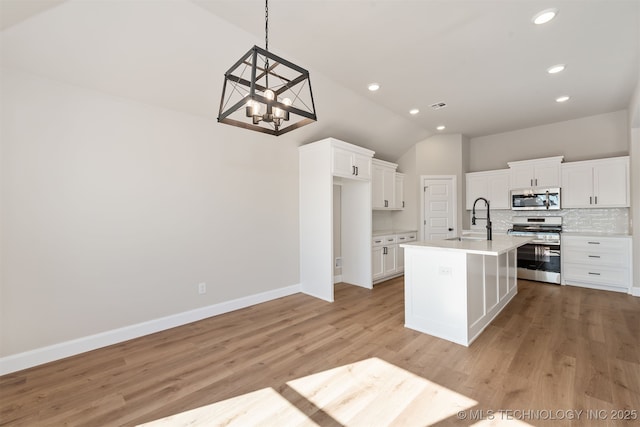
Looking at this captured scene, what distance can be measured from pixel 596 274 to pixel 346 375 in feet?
16.1

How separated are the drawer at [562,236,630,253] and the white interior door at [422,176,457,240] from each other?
6.09 feet

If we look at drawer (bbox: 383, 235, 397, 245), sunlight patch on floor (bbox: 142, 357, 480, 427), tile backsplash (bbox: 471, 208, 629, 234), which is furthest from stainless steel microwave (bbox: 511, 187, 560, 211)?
sunlight patch on floor (bbox: 142, 357, 480, 427)

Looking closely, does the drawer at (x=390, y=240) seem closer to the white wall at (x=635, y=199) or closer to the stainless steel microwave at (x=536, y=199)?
the stainless steel microwave at (x=536, y=199)

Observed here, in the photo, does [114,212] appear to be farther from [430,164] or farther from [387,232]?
[430,164]

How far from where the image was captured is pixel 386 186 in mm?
5648

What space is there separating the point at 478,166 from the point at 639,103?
2.91 metres

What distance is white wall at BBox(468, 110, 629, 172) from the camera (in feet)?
15.6

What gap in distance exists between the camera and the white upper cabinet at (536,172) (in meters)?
4.97

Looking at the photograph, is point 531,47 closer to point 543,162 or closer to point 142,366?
point 543,162

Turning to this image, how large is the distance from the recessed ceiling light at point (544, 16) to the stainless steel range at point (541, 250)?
12.2 feet

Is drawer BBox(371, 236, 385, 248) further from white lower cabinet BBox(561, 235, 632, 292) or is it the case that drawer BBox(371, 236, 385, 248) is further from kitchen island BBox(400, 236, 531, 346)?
white lower cabinet BBox(561, 235, 632, 292)

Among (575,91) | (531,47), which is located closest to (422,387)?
(531,47)

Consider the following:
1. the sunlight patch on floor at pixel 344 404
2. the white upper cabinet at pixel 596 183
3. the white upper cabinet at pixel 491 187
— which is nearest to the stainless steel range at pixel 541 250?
the white upper cabinet at pixel 596 183

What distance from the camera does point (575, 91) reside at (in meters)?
3.92
